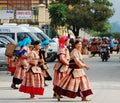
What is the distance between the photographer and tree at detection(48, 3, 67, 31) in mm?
63562

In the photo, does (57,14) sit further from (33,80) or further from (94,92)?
(33,80)

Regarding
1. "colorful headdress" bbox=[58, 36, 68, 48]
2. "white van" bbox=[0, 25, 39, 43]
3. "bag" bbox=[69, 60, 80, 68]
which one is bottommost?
"white van" bbox=[0, 25, 39, 43]

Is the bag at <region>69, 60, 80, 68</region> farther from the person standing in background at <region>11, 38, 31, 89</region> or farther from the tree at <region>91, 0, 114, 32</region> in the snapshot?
the tree at <region>91, 0, 114, 32</region>

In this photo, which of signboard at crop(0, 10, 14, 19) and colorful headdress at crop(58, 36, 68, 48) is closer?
colorful headdress at crop(58, 36, 68, 48)

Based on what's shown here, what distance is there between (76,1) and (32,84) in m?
53.9

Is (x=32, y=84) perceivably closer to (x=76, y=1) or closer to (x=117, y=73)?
(x=117, y=73)

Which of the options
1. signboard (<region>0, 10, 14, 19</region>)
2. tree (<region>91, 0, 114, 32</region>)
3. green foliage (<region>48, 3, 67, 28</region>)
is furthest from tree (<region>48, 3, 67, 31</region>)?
signboard (<region>0, 10, 14, 19</region>)

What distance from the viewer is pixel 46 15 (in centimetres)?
6391

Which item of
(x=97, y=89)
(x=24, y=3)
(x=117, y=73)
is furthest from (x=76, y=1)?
(x=97, y=89)

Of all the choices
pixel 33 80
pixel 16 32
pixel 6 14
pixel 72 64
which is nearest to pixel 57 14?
pixel 6 14

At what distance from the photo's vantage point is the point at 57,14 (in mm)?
64375

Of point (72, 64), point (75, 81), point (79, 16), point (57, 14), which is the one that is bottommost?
point (79, 16)

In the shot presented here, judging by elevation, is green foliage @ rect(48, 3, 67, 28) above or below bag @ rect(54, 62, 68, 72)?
below

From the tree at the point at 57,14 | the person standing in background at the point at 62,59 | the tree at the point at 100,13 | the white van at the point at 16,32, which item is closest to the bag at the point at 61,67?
the person standing in background at the point at 62,59
